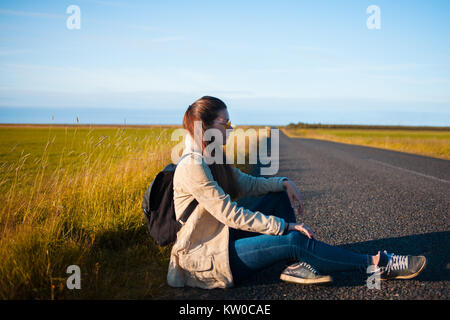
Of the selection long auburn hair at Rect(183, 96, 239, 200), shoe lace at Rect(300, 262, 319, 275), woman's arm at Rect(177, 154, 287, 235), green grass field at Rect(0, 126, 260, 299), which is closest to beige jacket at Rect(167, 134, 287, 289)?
woman's arm at Rect(177, 154, 287, 235)

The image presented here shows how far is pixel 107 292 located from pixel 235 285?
935 millimetres

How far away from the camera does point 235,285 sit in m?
2.35

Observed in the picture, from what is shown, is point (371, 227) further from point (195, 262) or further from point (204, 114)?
point (204, 114)

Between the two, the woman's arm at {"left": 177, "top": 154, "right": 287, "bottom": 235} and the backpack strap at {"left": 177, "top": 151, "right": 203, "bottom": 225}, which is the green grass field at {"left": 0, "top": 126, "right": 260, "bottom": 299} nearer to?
the backpack strap at {"left": 177, "top": 151, "right": 203, "bottom": 225}

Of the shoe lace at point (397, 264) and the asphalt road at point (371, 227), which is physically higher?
the shoe lace at point (397, 264)

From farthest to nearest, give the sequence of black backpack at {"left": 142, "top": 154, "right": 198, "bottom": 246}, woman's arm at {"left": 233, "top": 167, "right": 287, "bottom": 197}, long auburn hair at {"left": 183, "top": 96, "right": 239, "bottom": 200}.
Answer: woman's arm at {"left": 233, "top": 167, "right": 287, "bottom": 197} → black backpack at {"left": 142, "top": 154, "right": 198, "bottom": 246} → long auburn hair at {"left": 183, "top": 96, "right": 239, "bottom": 200}

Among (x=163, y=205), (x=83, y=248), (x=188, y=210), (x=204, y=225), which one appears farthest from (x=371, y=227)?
(x=83, y=248)

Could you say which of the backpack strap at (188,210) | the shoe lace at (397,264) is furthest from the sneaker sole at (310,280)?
the backpack strap at (188,210)

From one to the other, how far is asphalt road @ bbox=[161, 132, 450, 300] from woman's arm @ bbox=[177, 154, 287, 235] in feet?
1.81

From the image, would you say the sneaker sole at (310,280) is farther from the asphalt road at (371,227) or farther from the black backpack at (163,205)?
the black backpack at (163,205)

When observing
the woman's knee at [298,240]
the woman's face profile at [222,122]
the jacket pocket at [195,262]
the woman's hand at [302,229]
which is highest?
the woman's face profile at [222,122]

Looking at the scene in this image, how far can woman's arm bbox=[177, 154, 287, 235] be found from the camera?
2080 millimetres

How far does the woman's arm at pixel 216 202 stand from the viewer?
81.9 inches

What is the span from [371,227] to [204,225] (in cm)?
250
